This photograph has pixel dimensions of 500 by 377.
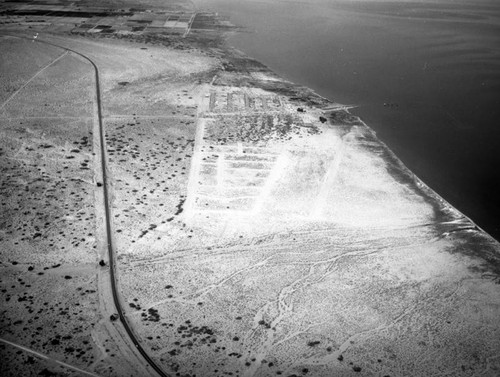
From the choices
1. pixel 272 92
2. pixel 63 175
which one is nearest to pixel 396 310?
pixel 63 175

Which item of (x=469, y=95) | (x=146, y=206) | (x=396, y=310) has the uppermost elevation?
(x=469, y=95)

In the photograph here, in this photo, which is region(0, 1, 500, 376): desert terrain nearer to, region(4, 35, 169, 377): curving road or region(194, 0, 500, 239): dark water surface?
region(4, 35, 169, 377): curving road

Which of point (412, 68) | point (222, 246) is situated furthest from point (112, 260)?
point (412, 68)

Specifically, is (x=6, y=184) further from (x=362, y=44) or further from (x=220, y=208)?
(x=362, y=44)

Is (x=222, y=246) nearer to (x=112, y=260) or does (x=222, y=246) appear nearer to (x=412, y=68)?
(x=112, y=260)

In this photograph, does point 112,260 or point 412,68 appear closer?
point 112,260

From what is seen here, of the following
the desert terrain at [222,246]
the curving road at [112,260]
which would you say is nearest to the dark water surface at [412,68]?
the desert terrain at [222,246]
